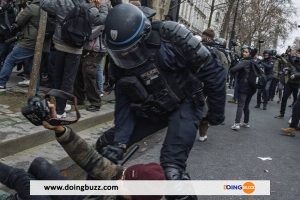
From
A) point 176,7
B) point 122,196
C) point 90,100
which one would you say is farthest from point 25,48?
point 176,7

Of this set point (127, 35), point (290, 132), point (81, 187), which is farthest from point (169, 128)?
point (290, 132)

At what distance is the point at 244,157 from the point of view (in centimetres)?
683

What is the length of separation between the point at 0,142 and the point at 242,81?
5.56 metres

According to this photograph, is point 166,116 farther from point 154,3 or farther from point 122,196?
point 154,3

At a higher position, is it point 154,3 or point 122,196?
point 154,3

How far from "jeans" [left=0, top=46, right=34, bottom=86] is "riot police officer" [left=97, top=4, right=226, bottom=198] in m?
3.65

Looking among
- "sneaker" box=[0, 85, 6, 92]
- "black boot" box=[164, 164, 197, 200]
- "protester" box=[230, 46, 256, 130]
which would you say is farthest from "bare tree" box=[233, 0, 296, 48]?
"black boot" box=[164, 164, 197, 200]

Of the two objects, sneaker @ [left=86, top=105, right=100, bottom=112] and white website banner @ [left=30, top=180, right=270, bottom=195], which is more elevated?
white website banner @ [left=30, top=180, right=270, bottom=195]

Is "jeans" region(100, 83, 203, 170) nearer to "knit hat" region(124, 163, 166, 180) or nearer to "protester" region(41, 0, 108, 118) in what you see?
"knit hat" region(124, 163, 166, 180)

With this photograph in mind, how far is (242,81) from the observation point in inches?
364

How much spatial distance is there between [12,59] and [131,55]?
4113 mm

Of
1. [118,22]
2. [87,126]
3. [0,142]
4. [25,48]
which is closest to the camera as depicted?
[118,22]

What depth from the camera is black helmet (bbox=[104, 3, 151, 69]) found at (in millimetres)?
3342

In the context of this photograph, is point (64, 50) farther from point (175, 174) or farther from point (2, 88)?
point (175, 174)
